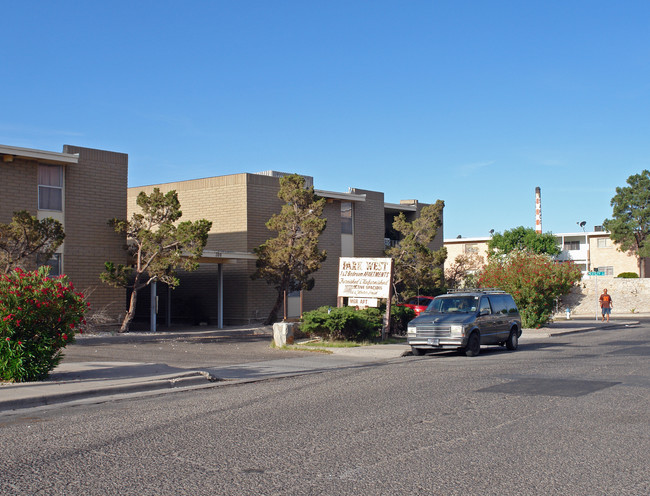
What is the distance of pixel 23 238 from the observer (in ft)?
72.6

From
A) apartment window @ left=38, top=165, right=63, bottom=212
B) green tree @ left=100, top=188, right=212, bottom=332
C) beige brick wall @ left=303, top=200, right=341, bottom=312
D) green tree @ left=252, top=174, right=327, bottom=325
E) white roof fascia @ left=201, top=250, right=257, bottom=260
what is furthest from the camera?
beige brick wall @ left=303, top=200, right=341, bottom=312

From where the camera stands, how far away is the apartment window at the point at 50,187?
26.1 m

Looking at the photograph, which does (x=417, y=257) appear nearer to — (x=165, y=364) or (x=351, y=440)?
(x=165, y=364)

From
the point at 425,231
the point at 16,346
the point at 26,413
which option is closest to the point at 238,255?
the point at 425,231

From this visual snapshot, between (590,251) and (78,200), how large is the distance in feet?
213

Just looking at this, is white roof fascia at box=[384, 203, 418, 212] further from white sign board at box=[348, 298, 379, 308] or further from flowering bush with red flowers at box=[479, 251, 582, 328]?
white sign board at box=[348, 298, 379, 308]

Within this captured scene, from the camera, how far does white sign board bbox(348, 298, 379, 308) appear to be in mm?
23375

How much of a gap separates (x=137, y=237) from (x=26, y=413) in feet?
58.7

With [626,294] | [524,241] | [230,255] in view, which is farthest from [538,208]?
[230,255]

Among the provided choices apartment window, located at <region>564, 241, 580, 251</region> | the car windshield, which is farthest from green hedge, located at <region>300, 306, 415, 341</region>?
apartment window, located at <region>564, 241, 580, 251</region>

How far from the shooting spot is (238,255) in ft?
103

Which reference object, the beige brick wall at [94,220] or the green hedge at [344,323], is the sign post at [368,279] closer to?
the green hedge at [344,323]

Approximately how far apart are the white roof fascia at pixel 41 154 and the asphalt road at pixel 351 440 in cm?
1635

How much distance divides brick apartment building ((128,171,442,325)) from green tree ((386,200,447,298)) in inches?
155
